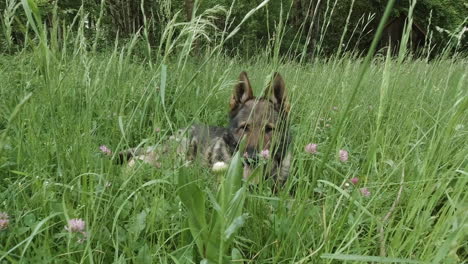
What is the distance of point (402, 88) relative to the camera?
296 centimetres

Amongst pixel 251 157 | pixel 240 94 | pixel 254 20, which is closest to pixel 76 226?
pixel 251 157

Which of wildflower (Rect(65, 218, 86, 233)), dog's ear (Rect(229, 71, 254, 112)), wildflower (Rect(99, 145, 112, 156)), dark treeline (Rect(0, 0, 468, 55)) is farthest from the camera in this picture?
dog's ear (Rect(229, 71, 254, 112))

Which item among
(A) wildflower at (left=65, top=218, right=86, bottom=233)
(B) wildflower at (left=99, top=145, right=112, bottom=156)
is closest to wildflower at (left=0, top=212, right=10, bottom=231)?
(A) wildflower at (left=65, top=218, right=86, bottom=233)

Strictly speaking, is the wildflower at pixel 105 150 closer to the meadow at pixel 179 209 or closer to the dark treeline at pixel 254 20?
the meadow at pixel 179 209

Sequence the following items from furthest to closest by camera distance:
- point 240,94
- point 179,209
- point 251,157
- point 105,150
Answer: point 240,94, point 251,157, point 105,150, point 179,209

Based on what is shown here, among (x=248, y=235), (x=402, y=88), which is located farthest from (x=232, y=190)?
(x=402, y=88)

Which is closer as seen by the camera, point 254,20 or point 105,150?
point 105,150

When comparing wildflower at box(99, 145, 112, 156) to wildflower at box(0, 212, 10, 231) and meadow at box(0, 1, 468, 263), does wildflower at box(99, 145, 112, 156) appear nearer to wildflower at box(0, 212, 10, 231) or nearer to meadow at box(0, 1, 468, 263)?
meadow at box(0, 1, 468, 263)

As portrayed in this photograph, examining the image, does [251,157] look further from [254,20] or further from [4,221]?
[254,20]

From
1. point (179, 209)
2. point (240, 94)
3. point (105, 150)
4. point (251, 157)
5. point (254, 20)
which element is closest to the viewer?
point (179, 209)

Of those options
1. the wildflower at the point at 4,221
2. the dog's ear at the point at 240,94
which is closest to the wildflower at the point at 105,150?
the wildflower at the point at 4,221

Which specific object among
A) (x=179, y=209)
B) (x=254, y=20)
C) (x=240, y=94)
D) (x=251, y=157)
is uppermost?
(x=179, y=209)

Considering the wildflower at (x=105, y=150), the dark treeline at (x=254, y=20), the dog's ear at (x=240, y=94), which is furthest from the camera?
the dog's ear at (x=240, y=94)

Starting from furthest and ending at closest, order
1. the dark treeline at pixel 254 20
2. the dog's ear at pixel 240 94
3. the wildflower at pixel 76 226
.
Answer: the dog's ear at pixel 240 94 → the dark treeline at pixel 254 20 → the wildflower at pixel 76 226
